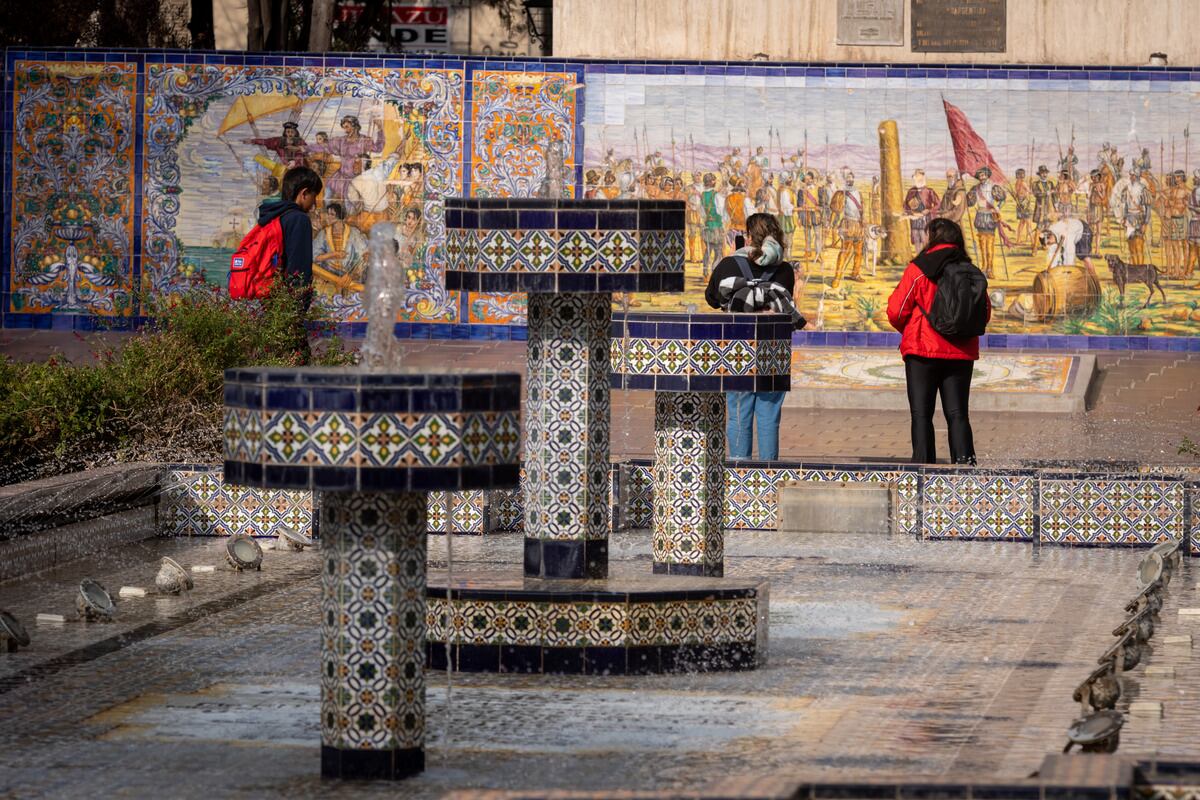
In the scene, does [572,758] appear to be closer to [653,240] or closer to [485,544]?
[653,240]

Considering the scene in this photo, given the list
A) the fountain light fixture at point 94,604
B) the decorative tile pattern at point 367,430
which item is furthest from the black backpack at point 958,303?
the decorative tile pattern at point 367,430

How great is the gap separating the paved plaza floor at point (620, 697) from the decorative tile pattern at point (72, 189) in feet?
35.9

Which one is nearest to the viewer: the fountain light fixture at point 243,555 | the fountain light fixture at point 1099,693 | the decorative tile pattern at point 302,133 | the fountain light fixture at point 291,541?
the fountain light fixture at point 1099,693

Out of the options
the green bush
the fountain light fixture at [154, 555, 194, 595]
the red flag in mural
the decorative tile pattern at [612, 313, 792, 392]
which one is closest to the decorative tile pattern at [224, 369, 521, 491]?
the decorative tile pattern at [612, 313, 792, 392]

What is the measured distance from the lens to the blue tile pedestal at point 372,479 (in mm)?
5711

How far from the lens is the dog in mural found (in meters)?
20.3

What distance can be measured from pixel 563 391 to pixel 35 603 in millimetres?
2409

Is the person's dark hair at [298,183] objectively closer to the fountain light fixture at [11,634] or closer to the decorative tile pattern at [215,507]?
the decorative tile pattern at [215,507]

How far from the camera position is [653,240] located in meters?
7.95

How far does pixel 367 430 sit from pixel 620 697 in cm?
190

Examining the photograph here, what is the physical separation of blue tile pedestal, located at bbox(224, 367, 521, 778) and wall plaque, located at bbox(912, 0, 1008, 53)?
Result: 16803 mm

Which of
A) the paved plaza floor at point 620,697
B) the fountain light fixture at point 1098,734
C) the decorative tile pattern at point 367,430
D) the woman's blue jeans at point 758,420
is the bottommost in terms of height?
the paved plaza floor at point 620,697

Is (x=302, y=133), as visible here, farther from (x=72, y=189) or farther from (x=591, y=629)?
(x=591, y=629)

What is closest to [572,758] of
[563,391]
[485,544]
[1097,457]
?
[563,391]
